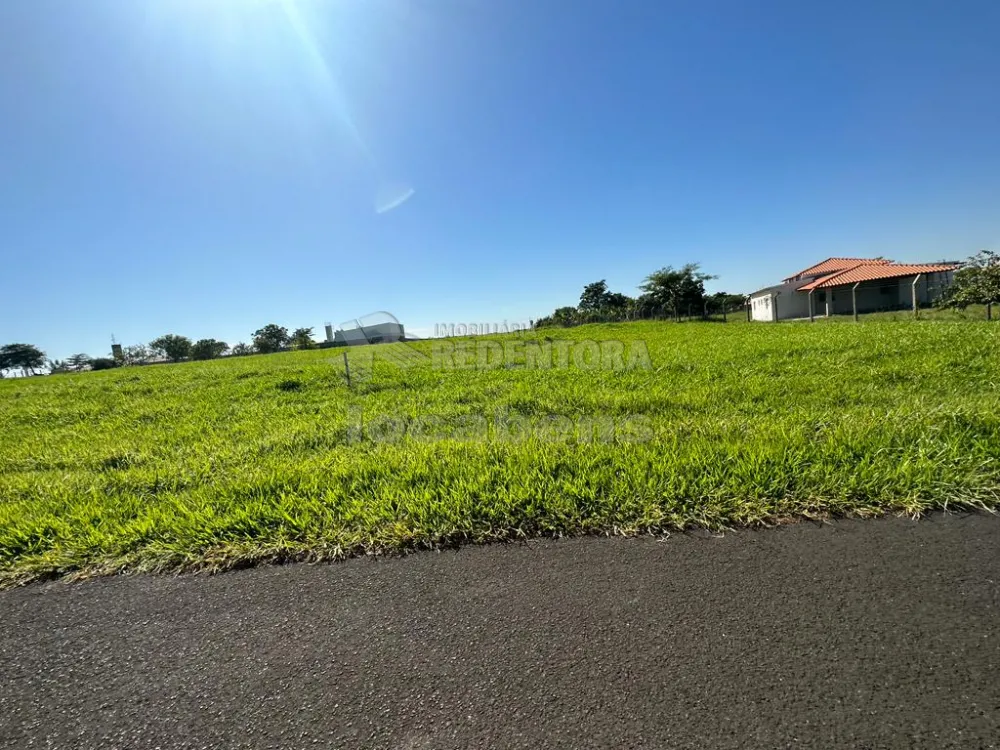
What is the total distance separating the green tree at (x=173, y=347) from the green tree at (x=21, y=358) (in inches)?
1103

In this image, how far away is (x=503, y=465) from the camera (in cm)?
293

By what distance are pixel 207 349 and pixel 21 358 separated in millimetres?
46220

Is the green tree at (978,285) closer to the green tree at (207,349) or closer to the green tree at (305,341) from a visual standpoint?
the green tree at (305,341)

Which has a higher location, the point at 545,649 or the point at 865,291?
the point at 865,291

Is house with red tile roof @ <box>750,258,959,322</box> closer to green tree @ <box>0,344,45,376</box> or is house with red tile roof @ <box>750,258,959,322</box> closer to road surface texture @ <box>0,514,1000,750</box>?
road surface texture @ <box>0,514,1000,750</box>

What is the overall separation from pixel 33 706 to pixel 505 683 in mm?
1609

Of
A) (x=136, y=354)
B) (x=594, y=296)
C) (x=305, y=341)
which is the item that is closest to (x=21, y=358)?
(x=136, y=354)

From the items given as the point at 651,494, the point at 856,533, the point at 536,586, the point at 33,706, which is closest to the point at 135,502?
the point at 33,706

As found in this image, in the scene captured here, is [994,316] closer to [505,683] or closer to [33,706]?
[505,683]

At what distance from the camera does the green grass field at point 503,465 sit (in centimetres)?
218

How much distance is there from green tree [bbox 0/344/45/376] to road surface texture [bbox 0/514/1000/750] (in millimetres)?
114792

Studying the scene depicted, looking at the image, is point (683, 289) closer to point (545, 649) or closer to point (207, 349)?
point (545, 649)

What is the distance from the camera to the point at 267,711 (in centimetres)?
124

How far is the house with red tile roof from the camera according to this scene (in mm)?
25156
